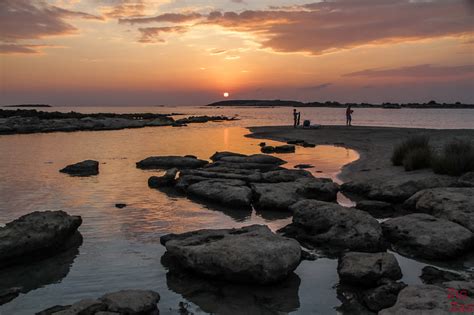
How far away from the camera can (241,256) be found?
7.19 metres

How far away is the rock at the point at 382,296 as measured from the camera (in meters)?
6.19

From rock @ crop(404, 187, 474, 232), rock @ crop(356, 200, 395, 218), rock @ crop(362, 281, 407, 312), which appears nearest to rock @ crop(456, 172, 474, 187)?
rock @ crop(404, 187, 474, 232)

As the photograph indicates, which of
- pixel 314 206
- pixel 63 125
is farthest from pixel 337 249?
pixel 63 125

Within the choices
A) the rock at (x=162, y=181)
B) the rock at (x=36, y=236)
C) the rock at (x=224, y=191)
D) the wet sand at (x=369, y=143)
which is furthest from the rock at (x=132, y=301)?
the wet sand at (x=369, y=143)

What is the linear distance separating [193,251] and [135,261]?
1430mm

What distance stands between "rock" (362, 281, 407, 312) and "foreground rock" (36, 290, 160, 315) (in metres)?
3.19

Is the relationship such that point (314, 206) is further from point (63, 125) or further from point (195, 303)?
point (63, 125)

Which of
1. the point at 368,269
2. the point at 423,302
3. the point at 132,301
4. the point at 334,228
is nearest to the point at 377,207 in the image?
the point at 334,228

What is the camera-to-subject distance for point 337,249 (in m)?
8.79

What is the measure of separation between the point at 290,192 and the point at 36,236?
7.24 m

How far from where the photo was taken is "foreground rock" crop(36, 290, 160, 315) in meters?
5.70

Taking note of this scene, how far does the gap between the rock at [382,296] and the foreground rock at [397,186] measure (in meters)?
6.52

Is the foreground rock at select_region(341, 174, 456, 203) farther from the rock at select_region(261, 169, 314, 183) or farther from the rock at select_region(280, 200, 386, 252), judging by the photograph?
the rock at select_region(280, 200, 386, 252)

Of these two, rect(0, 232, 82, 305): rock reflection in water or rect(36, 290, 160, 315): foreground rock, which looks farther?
rect(0, 232, 82, 305): rock reflection in water
